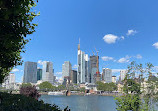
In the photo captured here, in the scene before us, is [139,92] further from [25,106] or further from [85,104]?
[85,104]

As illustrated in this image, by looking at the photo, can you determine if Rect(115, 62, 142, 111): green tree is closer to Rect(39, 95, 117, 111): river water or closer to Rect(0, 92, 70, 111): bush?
Rect(0, 92, 70, 111): bush

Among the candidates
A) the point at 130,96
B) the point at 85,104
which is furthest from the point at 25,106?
the point at 85,104

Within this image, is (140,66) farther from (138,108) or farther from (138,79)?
(138,108)

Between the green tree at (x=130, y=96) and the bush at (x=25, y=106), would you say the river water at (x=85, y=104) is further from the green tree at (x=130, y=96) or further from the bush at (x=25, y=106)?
the bush at (x=25, y=106)

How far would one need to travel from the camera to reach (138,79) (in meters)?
21.2

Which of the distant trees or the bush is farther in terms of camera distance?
the distant trees

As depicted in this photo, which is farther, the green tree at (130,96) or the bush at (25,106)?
the green tree at (130,96)

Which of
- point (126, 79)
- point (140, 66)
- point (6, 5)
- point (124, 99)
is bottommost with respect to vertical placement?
point (124, 99)

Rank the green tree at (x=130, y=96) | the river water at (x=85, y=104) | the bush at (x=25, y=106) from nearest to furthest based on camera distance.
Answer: the bush at (x=25, y=106)
the green tree at (x=130, y=96)
the river water at (x=85, y=104)

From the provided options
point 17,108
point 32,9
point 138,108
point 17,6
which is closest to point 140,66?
point 138,108

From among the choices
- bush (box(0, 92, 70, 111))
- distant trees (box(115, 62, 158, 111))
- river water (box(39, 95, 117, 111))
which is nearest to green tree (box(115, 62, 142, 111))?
distant trees (box(115, 62, 158, 111))

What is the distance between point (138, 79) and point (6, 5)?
64.5 feet

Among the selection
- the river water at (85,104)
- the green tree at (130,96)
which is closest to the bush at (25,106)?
the green tree at (130,96)

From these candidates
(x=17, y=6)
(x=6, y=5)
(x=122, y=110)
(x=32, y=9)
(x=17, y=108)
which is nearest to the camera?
(x=17, y=6)
